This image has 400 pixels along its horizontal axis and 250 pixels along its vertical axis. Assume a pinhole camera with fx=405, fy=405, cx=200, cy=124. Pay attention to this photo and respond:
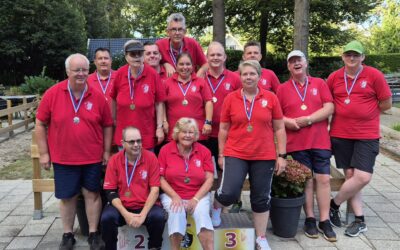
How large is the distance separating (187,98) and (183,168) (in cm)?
79

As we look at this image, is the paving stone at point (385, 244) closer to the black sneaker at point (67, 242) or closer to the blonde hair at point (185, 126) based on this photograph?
the blonde hair at point (185, 126)

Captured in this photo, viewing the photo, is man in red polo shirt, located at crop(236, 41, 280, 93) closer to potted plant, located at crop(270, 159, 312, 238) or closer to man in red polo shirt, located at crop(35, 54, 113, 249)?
potted plant, located at crop(270, 159, 312, 238)

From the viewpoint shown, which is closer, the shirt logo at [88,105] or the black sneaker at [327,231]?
the shirt logo at [88,105]

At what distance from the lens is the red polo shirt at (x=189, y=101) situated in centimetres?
425

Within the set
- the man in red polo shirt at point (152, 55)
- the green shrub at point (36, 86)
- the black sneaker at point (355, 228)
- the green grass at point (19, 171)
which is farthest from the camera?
the green shrub at point (36, 86)

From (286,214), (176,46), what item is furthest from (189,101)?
(286,214)

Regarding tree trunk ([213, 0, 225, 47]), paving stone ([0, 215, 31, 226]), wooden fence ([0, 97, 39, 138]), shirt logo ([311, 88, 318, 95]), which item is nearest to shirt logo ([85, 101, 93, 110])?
paving stone ([0, 215, 31, 226])

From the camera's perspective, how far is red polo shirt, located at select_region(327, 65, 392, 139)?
4.25 meters

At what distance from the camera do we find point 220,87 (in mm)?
4492

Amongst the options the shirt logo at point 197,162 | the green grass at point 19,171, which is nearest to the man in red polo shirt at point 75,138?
the shirt logo at point 197,162

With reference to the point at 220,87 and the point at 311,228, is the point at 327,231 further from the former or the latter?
the point at 220,87

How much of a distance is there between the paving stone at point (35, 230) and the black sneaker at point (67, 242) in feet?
1.89

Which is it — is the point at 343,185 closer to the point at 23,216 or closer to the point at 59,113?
the point at 59,113

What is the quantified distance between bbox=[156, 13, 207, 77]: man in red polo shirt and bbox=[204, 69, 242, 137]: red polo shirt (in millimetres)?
202
